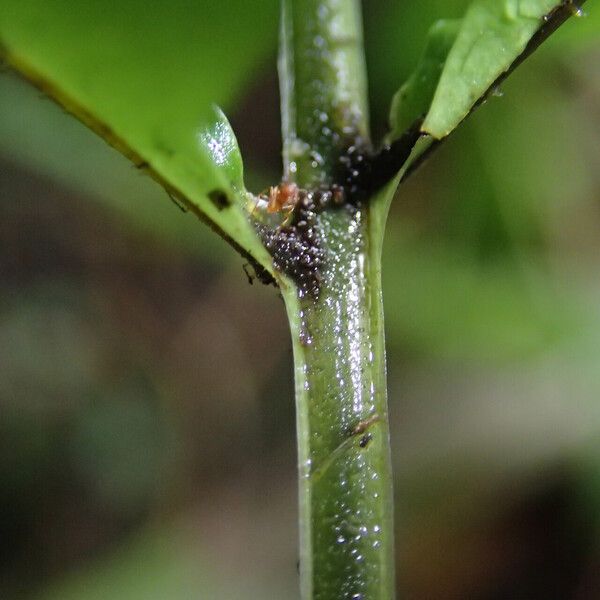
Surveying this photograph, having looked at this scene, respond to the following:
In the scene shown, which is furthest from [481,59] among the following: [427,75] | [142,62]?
[142,62]

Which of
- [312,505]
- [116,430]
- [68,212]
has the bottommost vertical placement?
[312,505]

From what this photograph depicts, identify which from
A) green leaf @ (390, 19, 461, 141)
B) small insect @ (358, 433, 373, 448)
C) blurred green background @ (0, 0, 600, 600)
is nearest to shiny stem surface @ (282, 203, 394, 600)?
small insect @ (358, 433, 373, 448)

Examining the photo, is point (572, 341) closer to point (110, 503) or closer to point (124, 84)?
point (110, 503)

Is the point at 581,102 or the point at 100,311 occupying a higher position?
the point at 581,102

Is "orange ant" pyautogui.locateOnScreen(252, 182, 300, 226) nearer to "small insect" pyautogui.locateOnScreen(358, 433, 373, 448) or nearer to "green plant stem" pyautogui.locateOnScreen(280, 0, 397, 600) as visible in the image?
"green plant stem" pyautogui.locateOnScreen(280, 0, 397, 600)

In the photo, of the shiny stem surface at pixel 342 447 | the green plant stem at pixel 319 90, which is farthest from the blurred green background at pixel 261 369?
the shiny stem surface at pixel 342 447

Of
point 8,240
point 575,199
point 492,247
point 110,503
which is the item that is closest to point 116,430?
point 110,503

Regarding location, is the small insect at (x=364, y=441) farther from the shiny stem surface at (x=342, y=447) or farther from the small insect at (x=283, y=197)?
the small insect at (x=283, y=197)

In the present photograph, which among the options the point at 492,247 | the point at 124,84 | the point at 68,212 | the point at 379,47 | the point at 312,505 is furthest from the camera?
the point at 68,212

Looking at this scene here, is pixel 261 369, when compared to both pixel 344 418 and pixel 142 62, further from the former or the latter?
pixel 142 62
